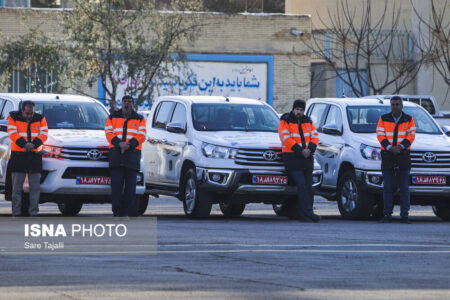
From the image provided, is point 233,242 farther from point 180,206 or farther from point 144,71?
point 144,71

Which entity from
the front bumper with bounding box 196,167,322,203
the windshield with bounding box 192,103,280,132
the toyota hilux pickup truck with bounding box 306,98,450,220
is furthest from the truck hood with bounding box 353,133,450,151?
the front bumper with bounding box 196,167,322,203

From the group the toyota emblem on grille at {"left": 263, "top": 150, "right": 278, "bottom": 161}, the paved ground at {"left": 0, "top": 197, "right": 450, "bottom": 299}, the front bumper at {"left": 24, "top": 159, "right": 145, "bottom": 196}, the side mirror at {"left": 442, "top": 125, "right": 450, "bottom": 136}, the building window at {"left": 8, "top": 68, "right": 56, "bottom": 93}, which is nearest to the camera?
the paved ground at {"left": 0, "top": 197, "right": 450, "bottom": 299}

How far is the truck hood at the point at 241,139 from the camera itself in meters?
17.4

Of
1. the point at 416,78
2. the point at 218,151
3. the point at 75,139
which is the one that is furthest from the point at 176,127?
the point at 416,78

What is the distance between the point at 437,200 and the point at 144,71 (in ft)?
59.6

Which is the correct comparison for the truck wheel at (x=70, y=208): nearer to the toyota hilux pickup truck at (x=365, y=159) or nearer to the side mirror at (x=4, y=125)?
the side mirror at (x=4, y=125)

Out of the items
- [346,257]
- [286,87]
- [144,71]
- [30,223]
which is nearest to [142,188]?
[30,223]

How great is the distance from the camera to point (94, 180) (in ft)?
56.1

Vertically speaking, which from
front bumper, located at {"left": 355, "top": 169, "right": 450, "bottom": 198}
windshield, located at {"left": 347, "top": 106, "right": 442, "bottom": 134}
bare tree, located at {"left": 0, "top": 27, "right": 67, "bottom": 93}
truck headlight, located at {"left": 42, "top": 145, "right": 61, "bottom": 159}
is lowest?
front bumper, located at {"left": 355, "top": 169, "right": 450, "bottom": 198}

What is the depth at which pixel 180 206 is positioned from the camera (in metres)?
22.0

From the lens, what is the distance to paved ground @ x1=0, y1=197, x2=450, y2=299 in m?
9.23

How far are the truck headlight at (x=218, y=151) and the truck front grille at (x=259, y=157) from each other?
8 centimetres

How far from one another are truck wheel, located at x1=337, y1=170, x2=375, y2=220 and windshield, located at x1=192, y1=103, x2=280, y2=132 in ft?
4.18

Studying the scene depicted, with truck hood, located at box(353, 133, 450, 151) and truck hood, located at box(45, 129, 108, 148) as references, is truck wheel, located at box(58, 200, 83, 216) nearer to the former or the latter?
truck hood, located at box(45, 129, 108, 148)
